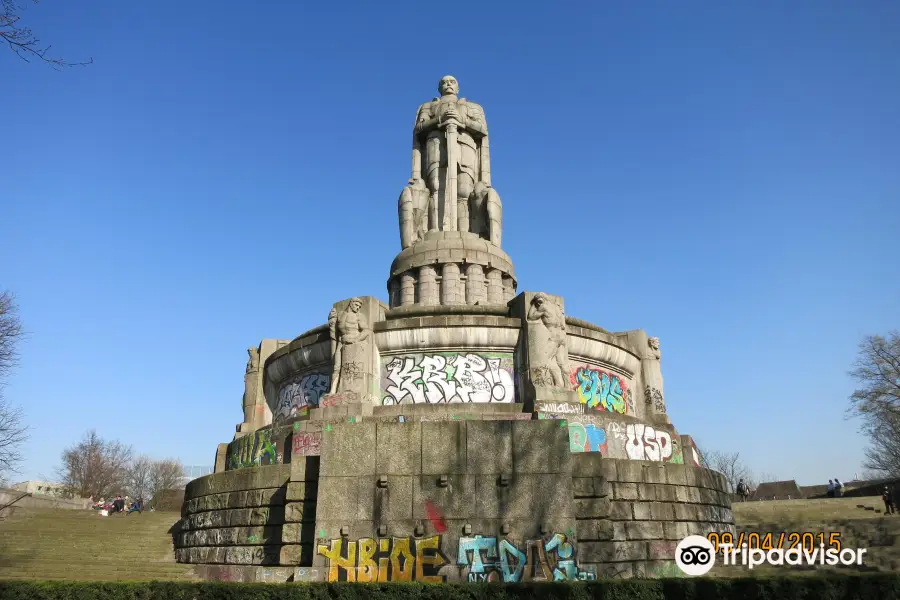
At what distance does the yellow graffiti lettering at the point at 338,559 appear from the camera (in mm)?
10977

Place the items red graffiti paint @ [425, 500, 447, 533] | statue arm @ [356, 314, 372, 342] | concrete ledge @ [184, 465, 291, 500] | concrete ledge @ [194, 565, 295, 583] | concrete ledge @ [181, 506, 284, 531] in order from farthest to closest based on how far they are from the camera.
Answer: statue arm @ [356, 314, 372, 342] → concrete ledge @ [184, 465, 291, 500] → concrete ledge @ [181, 506, 284, 531] → concrete ledge @ [194, 565, 295, 583] → red graffiti paint @ [425, 500, 447, 533]

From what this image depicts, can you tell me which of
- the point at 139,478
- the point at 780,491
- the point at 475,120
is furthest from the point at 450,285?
the point at 139,478

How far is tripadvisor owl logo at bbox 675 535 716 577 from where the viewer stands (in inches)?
510

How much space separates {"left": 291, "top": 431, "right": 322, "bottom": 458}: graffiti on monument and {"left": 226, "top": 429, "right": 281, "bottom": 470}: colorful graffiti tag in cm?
91

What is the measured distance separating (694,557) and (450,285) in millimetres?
12480

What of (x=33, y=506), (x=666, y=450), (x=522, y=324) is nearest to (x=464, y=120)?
(x=522, y=324)

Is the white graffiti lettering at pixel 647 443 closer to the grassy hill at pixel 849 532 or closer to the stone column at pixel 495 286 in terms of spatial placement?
the grassy hill at pixel 849 532

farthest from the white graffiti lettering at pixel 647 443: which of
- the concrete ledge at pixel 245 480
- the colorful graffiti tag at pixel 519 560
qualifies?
the concrete ledge at pixel 245 480

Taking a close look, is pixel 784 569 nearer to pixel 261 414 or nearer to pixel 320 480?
pixel 320 480

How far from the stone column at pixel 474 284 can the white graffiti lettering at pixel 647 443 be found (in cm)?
786

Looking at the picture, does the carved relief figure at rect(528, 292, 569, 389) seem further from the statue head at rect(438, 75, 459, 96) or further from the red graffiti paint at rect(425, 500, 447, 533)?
the statue head at rect(438, 75, 459, 96)

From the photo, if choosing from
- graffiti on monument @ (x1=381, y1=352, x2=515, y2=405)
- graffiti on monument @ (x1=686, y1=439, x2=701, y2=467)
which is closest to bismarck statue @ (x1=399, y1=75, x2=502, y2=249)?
graffiti on monument @ (x1=381, y1=352, x2=515, y2=405)

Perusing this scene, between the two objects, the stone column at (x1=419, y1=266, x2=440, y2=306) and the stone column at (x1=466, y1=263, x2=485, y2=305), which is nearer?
the stone column at (x1=466, y1=263, x2=485, y2=305)

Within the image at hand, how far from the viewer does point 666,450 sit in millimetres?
17766
